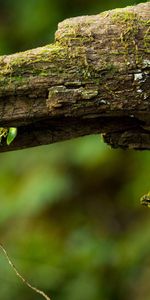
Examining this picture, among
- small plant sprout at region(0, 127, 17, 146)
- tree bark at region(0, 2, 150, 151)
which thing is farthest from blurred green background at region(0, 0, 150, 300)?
tree bark at region(0, 2, 150, 151)

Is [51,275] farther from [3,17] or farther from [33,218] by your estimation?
[3,17]

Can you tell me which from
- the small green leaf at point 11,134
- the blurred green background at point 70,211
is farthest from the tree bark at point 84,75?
the blurred green background at point 70,211

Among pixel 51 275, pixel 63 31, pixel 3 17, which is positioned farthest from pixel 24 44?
pixel 63 31

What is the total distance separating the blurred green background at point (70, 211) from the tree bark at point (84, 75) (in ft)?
6.29

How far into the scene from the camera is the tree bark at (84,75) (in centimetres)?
200

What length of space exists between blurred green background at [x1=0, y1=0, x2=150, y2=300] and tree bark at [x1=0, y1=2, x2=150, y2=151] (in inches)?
75.5

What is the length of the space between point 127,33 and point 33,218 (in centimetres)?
260

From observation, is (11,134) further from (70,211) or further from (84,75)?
(70,211)

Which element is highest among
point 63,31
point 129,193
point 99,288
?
point 129,193

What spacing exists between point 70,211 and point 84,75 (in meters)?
2.53

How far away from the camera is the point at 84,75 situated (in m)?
2.00

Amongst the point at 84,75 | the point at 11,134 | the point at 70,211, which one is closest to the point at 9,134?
the point at 11,134

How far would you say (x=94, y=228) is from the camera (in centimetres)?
434

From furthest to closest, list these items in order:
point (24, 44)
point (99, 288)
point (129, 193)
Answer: point (24, 44) < point (129, 193) < point (99, 288)
